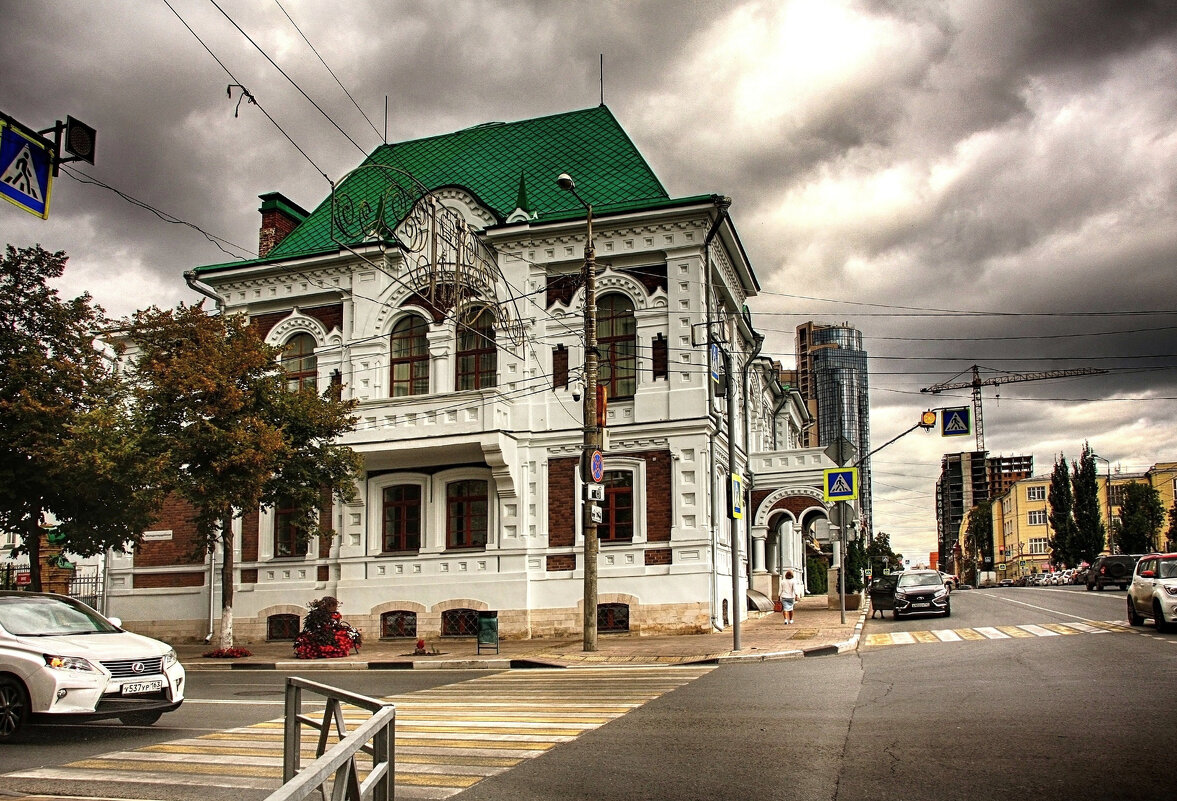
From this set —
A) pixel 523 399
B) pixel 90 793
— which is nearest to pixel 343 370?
pixel 523 399

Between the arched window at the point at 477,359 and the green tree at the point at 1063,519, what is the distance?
88.1 meters

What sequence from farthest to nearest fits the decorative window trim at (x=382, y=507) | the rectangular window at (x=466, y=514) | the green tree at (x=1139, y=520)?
1. the green tree at (x=1139, y=520)
2. the decorative window trim at (x=382, y=507)
3. the rectangular window at (x=466, y=514)

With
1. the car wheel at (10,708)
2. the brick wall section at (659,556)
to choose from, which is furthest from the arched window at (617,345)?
the car wheel at (10,708)

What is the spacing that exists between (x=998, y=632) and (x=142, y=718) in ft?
57.4

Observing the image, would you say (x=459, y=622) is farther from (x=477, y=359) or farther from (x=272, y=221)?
(x=272, y=221)

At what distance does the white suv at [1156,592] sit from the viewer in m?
19.7

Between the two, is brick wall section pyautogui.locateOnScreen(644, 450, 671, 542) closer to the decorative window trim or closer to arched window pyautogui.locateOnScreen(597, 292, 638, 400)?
arched window pyautogui.locateOnScreen(597, 292, 638, 400)

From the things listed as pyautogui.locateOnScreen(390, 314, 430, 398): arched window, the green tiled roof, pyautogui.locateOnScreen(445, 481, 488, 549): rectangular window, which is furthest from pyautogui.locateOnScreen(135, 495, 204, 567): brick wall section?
pyautogui.locateOnScreen(445, 481, 488, 549): rectangular window

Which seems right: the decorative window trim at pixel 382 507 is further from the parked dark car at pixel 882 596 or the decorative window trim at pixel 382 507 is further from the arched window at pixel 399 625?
the parked dark car at pixel 882 596

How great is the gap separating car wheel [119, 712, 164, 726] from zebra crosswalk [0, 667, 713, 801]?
1074 mm

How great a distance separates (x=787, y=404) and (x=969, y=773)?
4373cm

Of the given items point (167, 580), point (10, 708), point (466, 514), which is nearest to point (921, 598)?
point (466, 514)

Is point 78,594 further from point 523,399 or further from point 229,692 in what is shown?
point 229,692

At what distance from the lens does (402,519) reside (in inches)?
1137
